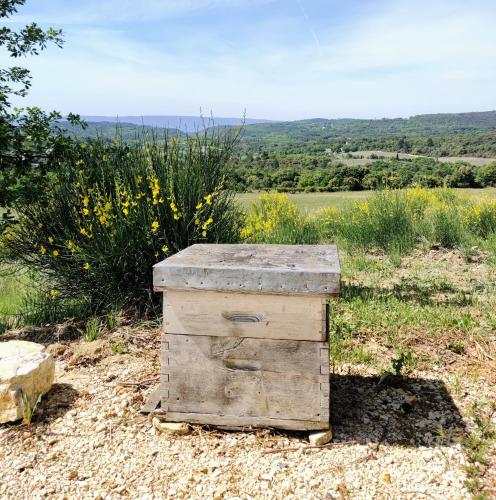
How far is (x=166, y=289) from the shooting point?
102 inches

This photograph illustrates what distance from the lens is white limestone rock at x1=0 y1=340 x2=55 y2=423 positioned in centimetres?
277

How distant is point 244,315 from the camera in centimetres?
254

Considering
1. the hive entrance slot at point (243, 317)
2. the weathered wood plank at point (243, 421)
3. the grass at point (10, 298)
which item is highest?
the hive entrance slot at point (243, 317)

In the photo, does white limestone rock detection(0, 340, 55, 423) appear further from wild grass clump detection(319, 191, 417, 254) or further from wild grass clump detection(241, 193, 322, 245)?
wild grass clump detection(319, 191, 417, 254)

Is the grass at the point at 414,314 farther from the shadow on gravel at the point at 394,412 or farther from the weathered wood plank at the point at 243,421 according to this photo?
the weathered wood plank at the point at 243,421

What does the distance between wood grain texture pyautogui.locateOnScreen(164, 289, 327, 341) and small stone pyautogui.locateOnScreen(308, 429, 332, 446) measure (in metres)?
0.51

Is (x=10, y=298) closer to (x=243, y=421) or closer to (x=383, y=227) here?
(x=243, y=421)

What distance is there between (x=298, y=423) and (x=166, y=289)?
3.26 ft

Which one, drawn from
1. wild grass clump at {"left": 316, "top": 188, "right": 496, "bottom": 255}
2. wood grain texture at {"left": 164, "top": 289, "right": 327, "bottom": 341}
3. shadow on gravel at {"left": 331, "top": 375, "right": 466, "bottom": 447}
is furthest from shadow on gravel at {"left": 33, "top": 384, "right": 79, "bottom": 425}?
wild grass clump at {"left": 316, "top": 188, "right": 496, "bottom": 255}

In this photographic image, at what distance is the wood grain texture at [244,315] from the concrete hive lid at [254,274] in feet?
0.25

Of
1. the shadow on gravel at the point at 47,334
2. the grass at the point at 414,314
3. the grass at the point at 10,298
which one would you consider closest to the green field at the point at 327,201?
the grass at the point at 414,314

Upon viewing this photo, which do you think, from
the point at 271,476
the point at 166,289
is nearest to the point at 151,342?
the point at 166,289

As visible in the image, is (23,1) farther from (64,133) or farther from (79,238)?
(79,238)

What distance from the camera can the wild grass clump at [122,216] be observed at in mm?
4316
